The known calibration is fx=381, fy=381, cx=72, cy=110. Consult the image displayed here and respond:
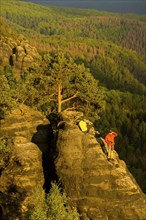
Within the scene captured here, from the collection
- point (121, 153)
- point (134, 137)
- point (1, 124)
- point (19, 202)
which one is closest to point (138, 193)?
point (19, 202)

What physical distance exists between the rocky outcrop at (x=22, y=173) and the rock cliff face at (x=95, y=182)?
136 inches

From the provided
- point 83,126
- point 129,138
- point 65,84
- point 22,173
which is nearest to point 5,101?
point 83,126

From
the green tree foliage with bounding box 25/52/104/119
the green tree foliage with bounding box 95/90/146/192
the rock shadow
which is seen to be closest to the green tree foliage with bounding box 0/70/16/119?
the rock shadow

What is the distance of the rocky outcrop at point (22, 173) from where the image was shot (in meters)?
42.2

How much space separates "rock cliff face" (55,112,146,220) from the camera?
132ft

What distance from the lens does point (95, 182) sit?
4100 cm

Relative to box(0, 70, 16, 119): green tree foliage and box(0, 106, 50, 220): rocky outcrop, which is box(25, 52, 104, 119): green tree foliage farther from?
box(0, 106, 50, 220): rocky outcrop

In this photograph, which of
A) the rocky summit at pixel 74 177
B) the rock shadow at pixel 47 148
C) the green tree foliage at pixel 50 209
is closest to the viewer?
the green tree foliage at pixel 50 209

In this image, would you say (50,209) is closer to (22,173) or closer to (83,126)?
(22,173)

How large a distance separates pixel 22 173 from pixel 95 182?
873cm

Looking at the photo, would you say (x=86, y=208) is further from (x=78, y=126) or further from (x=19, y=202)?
(x=78, y=126)

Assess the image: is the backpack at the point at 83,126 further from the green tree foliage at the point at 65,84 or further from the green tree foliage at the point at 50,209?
the green tree foliage at the point at 65,84

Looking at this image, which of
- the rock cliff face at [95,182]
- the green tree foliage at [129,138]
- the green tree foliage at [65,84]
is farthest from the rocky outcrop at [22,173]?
the green tree foliage at [129,138]

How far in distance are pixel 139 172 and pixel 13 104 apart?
8534 cm
